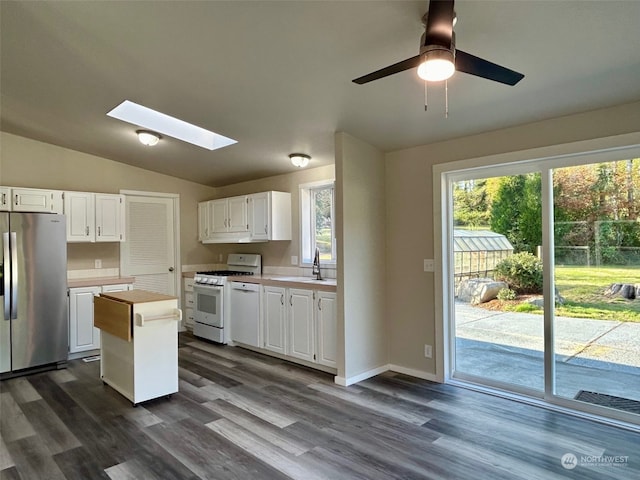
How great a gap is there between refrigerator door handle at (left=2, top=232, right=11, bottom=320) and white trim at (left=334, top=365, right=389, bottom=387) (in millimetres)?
3424

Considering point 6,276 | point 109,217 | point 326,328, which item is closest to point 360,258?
point 326,328

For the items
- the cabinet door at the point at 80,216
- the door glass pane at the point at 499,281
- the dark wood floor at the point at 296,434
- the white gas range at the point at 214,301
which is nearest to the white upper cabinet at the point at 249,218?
the white gas range at the point at 214,301

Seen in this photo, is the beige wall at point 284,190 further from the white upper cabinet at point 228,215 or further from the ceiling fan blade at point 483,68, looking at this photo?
the ceiling fan blade at point 483,68

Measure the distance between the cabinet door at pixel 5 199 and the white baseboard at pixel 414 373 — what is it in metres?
4.42

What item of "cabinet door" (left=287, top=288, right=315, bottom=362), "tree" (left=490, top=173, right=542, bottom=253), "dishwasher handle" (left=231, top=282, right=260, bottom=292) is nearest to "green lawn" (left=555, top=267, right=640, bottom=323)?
"tree" (left=490, top=173, right=542, bottom=253)

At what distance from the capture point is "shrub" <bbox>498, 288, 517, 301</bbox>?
3447 mm

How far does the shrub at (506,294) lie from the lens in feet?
11.3

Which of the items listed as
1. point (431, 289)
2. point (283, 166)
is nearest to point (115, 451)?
point (431, 289)

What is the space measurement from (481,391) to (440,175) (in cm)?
197

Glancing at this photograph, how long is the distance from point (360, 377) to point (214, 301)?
238cm

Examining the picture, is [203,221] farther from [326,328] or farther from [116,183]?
[326,328]

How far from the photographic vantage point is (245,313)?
502 centimetres

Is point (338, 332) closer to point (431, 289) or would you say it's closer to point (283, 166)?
point (431, 289)

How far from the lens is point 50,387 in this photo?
3797 mm
